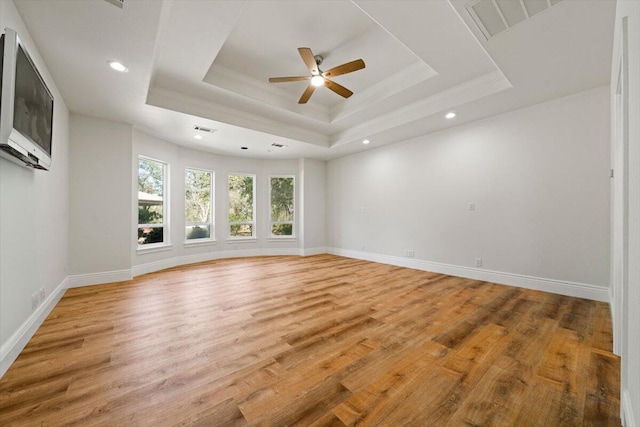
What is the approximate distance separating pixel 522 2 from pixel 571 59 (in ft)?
4.29

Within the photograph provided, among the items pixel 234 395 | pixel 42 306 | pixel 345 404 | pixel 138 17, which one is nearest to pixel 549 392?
pixel 345 404

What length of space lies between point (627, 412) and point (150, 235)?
650cm

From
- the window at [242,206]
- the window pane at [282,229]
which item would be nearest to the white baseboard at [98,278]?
the window at [242,206]

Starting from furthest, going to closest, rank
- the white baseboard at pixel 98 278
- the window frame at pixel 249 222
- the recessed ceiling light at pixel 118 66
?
the window frame at pixel 249 222
the white baseboard at pixel 98 278
the recessed ceiling light at pixel 118 66

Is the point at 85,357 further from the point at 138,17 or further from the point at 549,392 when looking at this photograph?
the point at 549,392

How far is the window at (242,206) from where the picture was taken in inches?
270

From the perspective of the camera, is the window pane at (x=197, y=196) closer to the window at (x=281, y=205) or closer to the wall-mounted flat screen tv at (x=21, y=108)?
the window at (x=281, y=205)

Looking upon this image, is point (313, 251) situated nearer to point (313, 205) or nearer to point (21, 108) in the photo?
point (313, 205)

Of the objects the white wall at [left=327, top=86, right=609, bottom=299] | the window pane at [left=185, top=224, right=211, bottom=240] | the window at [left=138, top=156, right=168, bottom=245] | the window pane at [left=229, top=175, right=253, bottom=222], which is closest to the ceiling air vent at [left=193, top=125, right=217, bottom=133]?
the window at [left=138, top=156, right=168, bottom=245]

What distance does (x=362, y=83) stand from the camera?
4.10m

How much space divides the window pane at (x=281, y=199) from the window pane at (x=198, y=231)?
5.79ft

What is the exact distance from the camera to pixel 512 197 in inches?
154

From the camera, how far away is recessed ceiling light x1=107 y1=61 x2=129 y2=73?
267cm

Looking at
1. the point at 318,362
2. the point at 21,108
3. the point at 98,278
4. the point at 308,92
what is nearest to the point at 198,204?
the point at 98,278
